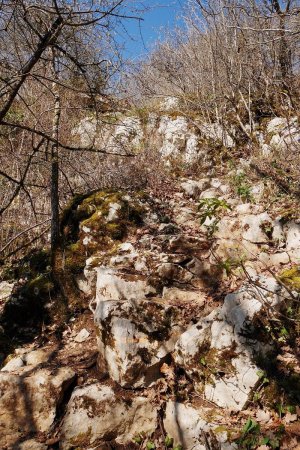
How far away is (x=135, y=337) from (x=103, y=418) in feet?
2.36

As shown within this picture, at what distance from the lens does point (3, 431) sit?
9.93 ft

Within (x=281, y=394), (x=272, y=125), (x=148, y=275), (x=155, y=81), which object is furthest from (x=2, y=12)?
(x=155, y=81)

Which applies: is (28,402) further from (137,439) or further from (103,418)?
(137,439)

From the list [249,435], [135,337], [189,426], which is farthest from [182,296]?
[249,435]

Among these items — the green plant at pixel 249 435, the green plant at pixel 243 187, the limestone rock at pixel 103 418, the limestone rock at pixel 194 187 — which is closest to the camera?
the green plant at pixel 249 435

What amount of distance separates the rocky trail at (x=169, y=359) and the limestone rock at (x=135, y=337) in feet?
0.03

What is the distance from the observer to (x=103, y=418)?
305cm

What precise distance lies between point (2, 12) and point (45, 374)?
3.07 meters

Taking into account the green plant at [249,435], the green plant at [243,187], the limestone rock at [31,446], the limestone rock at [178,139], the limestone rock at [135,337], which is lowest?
the limestone rock at [31,446]

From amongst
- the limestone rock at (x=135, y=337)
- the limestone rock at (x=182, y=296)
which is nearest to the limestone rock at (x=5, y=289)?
the limestone rock at (x=135, y=337)

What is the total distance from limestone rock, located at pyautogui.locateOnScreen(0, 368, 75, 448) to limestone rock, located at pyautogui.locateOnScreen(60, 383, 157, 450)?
0.52ft

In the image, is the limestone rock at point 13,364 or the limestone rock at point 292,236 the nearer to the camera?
the limestone rock at point 13,364

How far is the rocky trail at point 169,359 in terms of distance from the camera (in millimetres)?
2838

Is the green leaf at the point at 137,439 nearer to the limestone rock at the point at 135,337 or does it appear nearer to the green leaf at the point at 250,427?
the limestone rock at the point at 135,337
